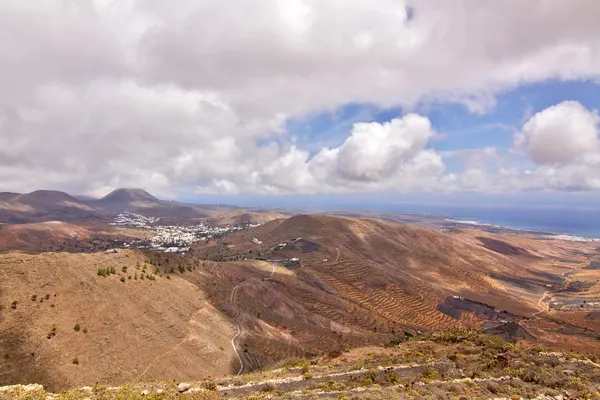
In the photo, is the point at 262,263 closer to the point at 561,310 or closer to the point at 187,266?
the point at 187,266

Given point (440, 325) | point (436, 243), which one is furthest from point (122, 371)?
point (436, 243)

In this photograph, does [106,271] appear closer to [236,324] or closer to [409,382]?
[236,324]

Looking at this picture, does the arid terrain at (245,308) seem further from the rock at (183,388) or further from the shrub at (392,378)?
the shrub at (392,378)

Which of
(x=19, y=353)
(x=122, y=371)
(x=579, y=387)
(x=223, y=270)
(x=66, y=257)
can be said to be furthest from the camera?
(x=223, y=270)

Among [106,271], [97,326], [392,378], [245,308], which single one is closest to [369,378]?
[392,378]

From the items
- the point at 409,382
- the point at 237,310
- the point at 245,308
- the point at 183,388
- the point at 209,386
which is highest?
the point at 409,382

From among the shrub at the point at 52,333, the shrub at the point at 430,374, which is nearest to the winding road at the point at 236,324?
the shrub at the point at 52,333
